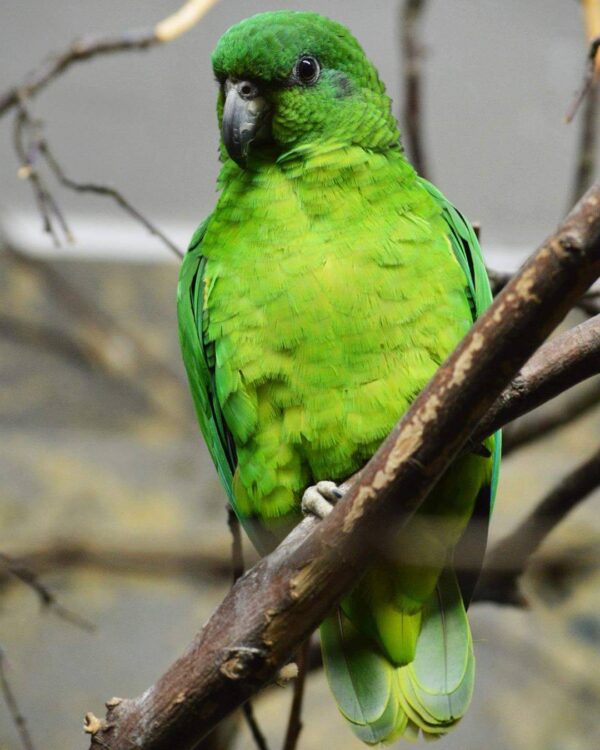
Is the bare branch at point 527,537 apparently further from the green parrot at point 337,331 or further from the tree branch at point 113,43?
the tree branch at point 113,43

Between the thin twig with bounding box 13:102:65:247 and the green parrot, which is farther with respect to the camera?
the thin twig with bounding box 13:102:65:247

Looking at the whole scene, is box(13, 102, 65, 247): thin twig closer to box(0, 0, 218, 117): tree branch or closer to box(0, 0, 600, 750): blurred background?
box(0, 0, 218, 117): tree branch

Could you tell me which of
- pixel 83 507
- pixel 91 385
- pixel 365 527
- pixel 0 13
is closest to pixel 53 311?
pixel 91 385

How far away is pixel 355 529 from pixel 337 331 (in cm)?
39

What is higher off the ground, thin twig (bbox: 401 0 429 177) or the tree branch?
the tree branch

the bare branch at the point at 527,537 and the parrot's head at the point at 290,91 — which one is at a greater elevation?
the parrot's head at the point at 290,91

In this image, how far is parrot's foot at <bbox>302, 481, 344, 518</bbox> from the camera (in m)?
1.19

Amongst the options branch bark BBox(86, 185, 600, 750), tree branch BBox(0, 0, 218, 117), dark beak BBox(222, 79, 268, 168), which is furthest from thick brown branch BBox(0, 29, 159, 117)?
branch bark BBox(86, 185, 600, 750)

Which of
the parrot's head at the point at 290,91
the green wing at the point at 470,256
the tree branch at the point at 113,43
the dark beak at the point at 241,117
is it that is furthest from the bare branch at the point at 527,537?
the tree branch at the point at 113,43

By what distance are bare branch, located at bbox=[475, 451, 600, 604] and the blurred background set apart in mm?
863

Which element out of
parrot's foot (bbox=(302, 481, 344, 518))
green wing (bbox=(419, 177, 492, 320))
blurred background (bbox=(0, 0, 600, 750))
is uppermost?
green wing (bbox=(419, 177, 492, 320))

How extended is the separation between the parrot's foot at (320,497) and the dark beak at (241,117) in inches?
20.8

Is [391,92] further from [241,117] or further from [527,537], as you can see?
[527,537]

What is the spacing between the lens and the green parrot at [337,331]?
127cm
